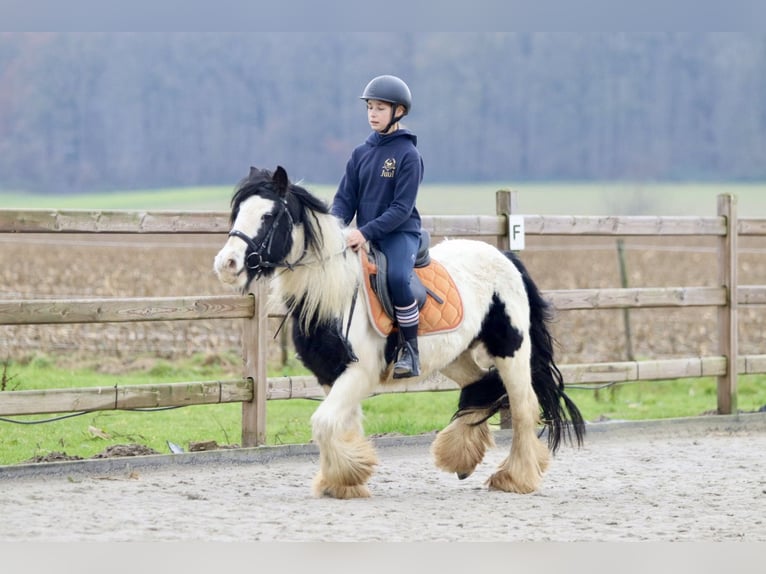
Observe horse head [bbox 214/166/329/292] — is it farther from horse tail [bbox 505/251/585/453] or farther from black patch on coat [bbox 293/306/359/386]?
horse tail [bbox 505/251/585/453]

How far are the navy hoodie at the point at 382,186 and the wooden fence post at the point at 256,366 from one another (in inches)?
46.6

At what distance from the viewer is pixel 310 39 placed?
9656cm

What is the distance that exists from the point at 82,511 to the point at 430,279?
84.2 inches

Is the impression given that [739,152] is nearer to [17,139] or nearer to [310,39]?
[310,39]

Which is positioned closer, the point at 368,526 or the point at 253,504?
the point at 368,526

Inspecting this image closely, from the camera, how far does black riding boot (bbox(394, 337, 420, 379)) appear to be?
5.70m

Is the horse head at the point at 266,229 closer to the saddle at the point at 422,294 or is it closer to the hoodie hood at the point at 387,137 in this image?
the saddle at the point at 422,294

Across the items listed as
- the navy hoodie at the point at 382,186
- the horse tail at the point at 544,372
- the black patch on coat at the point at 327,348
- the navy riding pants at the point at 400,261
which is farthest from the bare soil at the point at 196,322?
the black patch on coat at the point at 327,348

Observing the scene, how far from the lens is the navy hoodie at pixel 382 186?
567 centimetres

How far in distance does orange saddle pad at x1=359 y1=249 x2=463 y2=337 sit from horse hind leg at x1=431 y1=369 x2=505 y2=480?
63 centimetres

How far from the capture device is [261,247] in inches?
207

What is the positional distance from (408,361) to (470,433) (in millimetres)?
800

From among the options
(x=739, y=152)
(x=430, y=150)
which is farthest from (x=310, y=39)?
(x=739, y=152)

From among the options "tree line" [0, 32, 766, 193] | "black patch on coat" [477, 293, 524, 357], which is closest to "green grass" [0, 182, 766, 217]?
"tree line" [0, 32, 766, 193]
